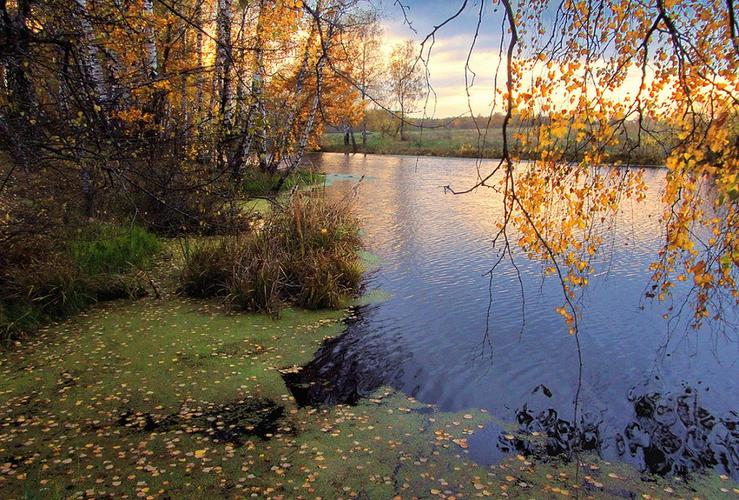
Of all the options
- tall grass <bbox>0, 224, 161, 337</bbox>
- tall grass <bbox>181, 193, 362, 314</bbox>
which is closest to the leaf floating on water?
tall grass <bbox>181, 193, 362, 314</bbox>

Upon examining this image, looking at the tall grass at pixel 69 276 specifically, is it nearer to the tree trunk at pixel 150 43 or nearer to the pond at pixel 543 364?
the tree trunk at pixel 150 43

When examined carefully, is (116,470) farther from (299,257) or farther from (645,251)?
(645,251)

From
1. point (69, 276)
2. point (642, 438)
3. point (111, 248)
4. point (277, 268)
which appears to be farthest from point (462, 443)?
point (111, 248)

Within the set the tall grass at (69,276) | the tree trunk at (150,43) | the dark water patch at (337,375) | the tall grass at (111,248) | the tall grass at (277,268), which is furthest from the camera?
the tree trunk at (150,43)

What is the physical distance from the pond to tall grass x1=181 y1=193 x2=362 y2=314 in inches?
21.3

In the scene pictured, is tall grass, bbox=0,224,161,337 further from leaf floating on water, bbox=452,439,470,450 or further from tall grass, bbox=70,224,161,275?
leaf floating on water, bbox=452,439,470,450

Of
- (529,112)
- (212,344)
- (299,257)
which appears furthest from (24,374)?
(529,112)

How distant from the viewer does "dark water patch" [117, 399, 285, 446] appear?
3623 mm

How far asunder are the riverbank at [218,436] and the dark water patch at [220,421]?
1 centimetres

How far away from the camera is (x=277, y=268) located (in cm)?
634

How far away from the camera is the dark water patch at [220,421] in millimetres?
3623

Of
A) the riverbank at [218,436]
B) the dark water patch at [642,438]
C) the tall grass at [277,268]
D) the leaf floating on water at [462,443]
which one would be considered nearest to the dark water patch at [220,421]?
the riverbank at [218,436]

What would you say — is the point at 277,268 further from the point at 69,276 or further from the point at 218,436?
the point at 218,436

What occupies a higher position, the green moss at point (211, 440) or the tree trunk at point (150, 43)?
the tree trunk at point (150, 43)
